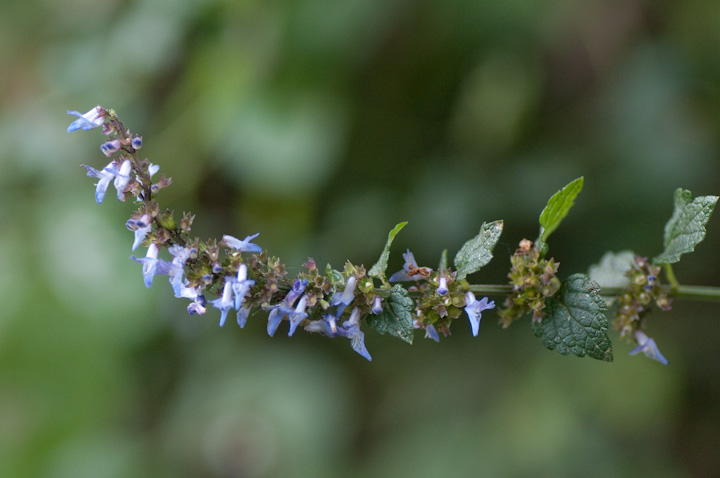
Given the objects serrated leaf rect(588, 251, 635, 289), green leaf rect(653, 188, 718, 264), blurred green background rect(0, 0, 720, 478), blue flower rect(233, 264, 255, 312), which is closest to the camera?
blue flower rect(233, 264, 255, 312)

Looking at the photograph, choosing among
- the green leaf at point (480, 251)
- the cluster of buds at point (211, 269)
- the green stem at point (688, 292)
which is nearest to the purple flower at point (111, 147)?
the cluster of buds at point (211, 269)

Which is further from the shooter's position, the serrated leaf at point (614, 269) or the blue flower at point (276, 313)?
the serrated leaf at point (614, 269)

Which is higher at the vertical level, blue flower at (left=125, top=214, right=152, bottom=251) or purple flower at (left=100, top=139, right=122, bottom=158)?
purple flower at (left=100, top=139, right=122, bottom=158)

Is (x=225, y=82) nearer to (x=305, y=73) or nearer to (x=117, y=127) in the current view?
(x=305, y=73)

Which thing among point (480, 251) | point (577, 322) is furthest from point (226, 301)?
point (577, 322)

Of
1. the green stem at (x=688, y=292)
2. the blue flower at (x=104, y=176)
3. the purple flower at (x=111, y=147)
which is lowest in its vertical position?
the green stem at (x=688, y=292)

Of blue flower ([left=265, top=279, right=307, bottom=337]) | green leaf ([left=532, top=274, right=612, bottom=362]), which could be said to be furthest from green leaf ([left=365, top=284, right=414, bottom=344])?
green leaf ([left=532, top=274, right=612, bottom=362])

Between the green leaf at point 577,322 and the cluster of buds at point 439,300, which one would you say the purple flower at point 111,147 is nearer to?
the cluster of buds at point 439,300

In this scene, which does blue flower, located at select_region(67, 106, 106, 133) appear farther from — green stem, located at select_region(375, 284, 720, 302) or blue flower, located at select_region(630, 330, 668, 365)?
blue flower, located at select_region(630, 330, 668, 365)
